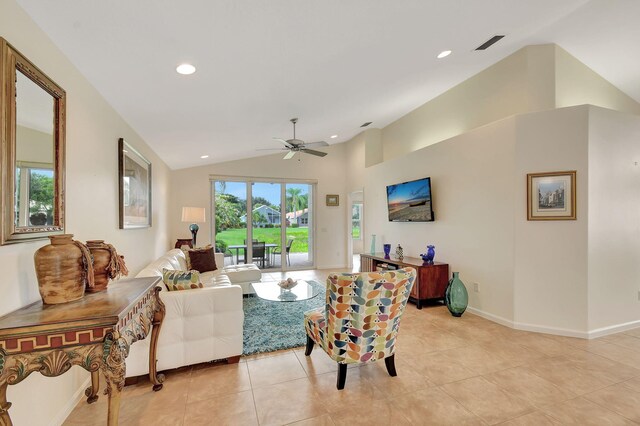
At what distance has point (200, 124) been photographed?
12.0 ft

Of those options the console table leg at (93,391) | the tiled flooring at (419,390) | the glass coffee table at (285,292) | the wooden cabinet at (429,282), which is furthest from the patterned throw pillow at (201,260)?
the wooden cabinet at (429,282)

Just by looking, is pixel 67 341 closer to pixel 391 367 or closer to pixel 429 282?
pixel 391 367

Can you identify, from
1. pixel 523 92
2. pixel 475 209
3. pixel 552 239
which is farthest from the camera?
pixel 475 209

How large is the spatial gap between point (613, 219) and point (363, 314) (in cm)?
342

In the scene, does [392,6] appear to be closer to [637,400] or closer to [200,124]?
[200,124]

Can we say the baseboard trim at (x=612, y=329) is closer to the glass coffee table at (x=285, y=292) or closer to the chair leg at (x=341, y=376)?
the chair leg at (x=341, y=376)

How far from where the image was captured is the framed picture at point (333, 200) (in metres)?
7.63

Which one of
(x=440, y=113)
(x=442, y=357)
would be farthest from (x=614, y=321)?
(x=440, y=113)

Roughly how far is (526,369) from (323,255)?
210 inches

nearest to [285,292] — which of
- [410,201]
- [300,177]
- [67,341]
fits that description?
[67,341]

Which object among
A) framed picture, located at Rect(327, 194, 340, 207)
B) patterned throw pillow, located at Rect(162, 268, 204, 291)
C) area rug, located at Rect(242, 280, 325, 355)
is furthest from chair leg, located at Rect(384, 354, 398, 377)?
framed picture, located at Rect(327, 194, 340, 207)

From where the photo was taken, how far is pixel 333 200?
7672 millimetres

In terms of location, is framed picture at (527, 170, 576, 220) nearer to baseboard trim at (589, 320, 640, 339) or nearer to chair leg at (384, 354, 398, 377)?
baseboard trim at (589, 320, 640, 339)

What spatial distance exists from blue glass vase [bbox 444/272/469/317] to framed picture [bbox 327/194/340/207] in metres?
4.19
